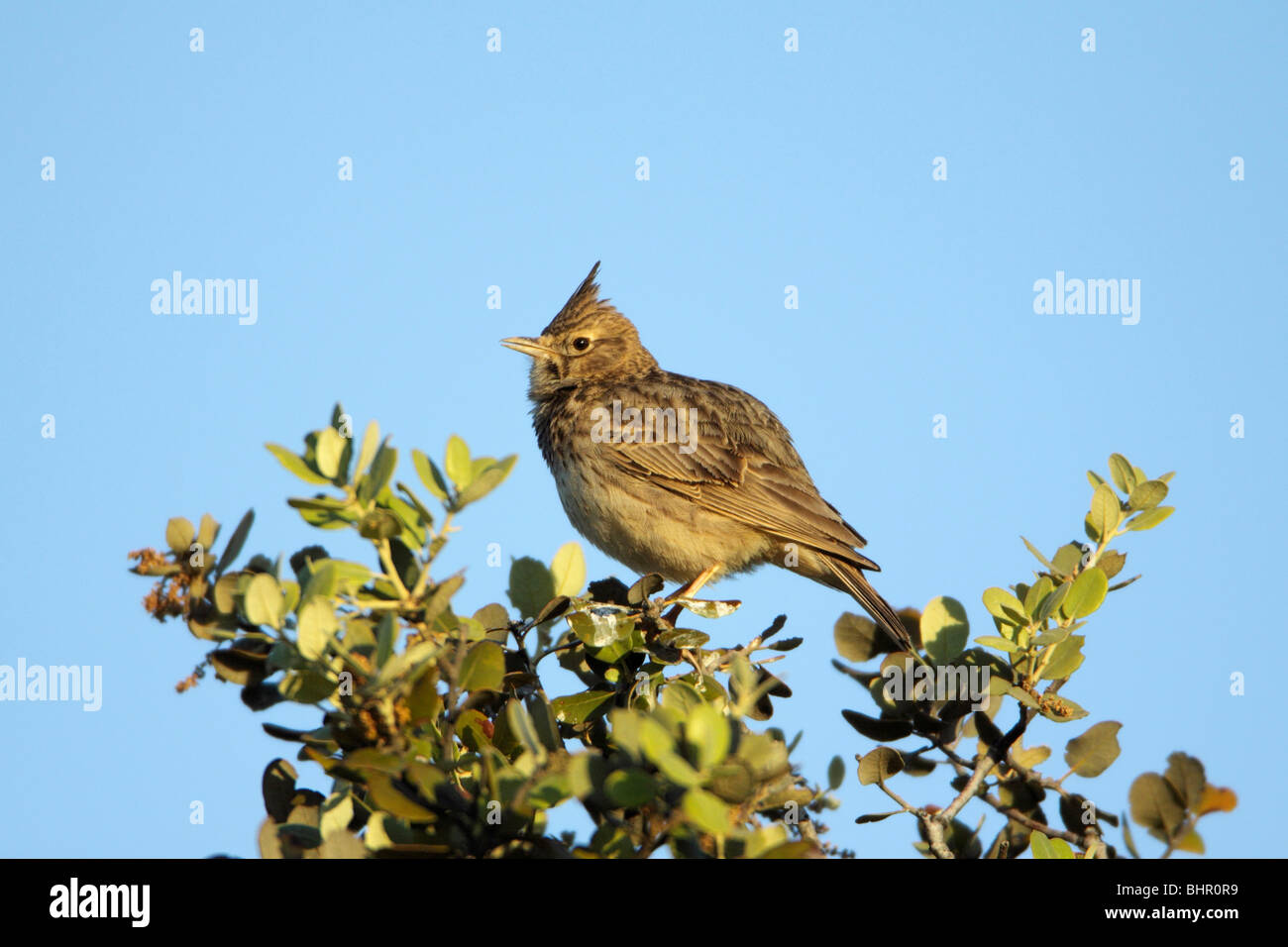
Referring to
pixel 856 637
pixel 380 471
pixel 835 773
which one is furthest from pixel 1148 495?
pixel 380 471

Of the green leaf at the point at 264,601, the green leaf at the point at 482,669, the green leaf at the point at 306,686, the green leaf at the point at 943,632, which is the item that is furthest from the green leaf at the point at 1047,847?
the green leaf at the point at 264,601

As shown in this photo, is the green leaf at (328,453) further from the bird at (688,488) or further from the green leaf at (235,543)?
the bird at (688,488)

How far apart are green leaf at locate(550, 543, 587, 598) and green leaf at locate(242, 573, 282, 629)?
1.20 meters

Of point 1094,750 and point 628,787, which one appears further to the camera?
point 1094,750

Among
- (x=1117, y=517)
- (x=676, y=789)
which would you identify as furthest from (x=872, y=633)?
(x=676, y=789)

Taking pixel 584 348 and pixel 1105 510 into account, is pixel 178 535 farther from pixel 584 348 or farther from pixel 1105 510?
pixel 584 348

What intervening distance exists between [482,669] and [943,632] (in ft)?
5.60

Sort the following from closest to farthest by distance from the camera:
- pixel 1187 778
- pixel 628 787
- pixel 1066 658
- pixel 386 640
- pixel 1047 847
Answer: pixel 628 787 → pixel 386 640 → pixel 1187 778 → pixel 1047 847 → pixel 1066 658

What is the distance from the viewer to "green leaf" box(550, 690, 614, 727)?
13.4 ft

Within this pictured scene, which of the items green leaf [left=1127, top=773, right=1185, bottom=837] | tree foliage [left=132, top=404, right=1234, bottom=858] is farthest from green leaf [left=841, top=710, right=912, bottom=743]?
green leaf [left=1127, top=773, right=1185, bottom=837]

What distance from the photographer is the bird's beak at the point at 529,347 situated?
878 cm

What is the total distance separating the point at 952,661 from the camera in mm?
3895

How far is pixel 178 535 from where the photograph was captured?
121 inches

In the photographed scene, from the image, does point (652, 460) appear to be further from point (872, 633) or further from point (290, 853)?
point (290, 853)
